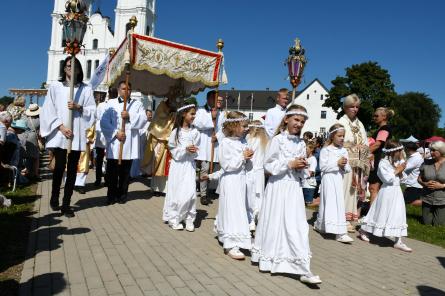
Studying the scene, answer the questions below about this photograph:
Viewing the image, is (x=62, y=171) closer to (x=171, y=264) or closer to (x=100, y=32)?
(x=171, y=264)

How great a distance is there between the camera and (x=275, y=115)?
354 inches

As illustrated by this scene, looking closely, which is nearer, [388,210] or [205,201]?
[388,210]

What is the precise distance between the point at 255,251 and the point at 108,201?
4233mm

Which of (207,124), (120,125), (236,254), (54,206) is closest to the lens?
(236,254)

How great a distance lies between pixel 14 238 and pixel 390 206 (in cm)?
579

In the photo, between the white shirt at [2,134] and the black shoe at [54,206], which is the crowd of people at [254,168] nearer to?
the black shoe at [54,206]

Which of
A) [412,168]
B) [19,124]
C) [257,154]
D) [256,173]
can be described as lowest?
[256,173]

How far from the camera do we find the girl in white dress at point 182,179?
6727 millimetres

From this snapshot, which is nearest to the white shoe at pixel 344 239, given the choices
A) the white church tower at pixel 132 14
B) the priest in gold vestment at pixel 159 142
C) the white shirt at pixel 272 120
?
the white shirt at pixel 272 120

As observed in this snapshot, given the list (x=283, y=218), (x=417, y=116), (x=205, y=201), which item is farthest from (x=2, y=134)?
(x=417, y=116)

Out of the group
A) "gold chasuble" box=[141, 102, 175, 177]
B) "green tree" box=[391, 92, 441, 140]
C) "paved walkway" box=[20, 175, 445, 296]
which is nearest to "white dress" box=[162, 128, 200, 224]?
A: "paved walkway" box=[20, 175, 445, 296]

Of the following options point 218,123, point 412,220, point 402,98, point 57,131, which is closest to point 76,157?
point 57,131

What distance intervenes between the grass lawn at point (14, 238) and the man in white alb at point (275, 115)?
489 cm

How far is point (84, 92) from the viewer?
7.14 m
